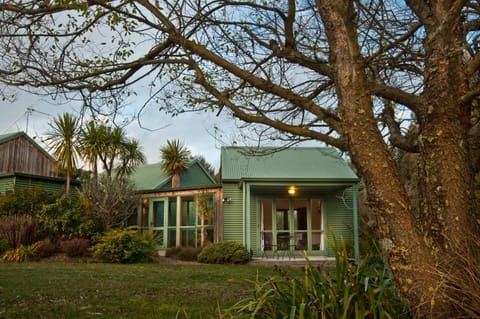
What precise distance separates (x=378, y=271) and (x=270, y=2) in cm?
357

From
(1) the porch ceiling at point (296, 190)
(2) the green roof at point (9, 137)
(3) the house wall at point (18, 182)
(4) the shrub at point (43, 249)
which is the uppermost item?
(2) the green roof at point (9, 137)

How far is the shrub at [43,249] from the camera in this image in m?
13.3

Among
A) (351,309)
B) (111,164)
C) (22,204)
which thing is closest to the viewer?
(351,309)

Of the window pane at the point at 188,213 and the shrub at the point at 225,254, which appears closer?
the shrub at the point at 225,254

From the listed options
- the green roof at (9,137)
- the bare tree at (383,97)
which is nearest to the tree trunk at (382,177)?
the bare tree at (383,97)

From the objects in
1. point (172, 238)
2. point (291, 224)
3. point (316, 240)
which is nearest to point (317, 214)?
point (316, 240)

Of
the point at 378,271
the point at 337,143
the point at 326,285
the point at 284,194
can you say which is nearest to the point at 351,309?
the point at 326,285

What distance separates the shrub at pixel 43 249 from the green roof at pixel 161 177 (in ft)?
22.1

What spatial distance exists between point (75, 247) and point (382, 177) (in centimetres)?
1281

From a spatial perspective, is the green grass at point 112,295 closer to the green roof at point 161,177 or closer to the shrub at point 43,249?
the shrub at point 43,249

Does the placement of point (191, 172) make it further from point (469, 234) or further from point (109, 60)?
point (469, 234)

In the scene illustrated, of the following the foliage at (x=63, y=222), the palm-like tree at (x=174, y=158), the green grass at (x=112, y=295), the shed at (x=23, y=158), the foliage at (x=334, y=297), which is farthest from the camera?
the shed at (x=23, y=158)

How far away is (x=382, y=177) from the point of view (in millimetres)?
2789

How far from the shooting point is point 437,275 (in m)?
2.55
